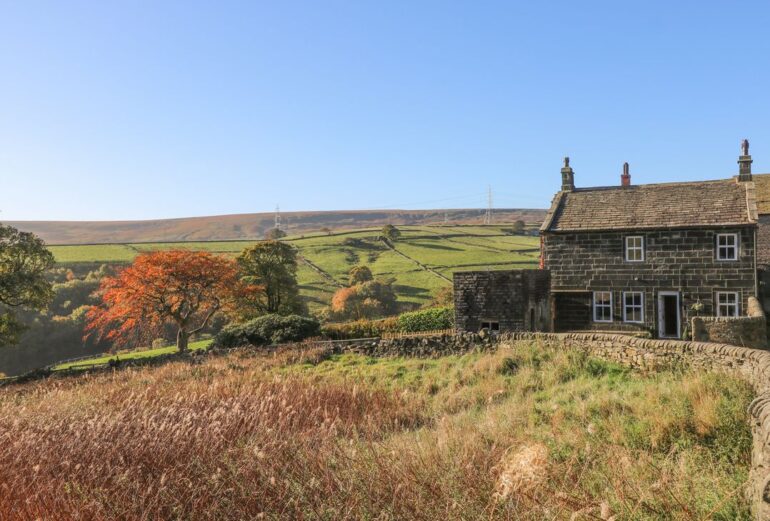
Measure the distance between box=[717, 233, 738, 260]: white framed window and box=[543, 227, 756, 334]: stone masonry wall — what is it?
171 millimetres

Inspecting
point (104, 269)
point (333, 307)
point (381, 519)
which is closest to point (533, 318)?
point (381, 519)

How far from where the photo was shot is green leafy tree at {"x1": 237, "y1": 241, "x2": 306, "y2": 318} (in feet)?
118

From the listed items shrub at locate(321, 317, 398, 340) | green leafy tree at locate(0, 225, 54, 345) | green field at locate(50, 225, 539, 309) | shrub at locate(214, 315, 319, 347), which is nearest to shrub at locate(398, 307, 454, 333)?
shrub at locate(321, 317, 398, 340)

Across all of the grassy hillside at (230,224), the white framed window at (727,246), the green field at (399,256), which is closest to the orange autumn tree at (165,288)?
the green field at (399,256)

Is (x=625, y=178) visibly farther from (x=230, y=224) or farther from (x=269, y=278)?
(x=230, y=224)

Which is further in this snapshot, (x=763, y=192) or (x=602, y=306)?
(x=763, y=192)

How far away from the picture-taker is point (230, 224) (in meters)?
153

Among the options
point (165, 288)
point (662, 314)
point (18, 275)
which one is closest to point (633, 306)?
point (662, 314)

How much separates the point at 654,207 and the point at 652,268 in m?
2.91

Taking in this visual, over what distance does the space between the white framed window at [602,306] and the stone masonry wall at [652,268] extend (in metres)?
0.21

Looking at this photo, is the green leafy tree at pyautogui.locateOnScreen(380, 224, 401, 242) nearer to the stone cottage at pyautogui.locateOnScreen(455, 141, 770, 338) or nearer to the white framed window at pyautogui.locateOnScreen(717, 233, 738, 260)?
the stone cottage at pyautogui.locateOnScreen(455, 141, 770, 338)

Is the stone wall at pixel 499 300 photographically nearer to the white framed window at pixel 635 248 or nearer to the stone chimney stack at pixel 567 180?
the white framed window at pixel 635 248

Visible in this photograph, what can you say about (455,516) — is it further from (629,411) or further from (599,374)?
(599,374)

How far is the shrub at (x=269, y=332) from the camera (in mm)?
24438
